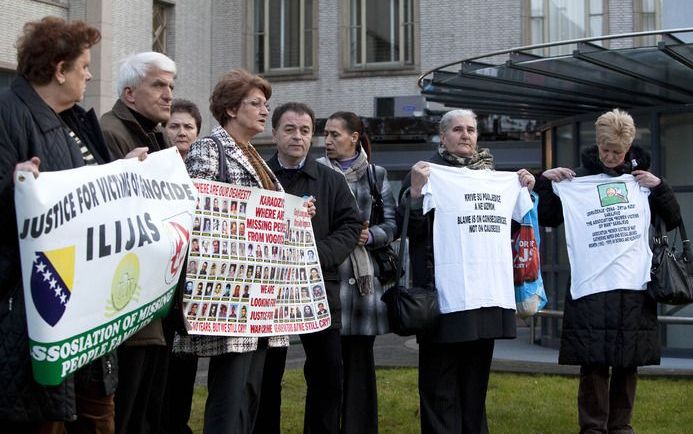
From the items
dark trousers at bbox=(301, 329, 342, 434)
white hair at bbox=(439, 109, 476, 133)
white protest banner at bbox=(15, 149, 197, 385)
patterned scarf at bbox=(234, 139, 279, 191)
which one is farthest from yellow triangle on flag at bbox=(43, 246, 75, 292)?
white hair at bbox=(439, 109, 476, 133)

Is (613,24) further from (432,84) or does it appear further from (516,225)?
(516,225)

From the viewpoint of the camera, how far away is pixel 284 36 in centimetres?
3350

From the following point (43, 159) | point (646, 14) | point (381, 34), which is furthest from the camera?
point (381, 34)

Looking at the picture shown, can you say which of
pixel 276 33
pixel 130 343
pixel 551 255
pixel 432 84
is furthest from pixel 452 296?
pixel 276 33

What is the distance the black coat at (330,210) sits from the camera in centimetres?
684

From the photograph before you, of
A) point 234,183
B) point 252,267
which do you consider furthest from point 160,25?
point 252,267

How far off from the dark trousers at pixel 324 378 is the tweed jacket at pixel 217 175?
679 mm

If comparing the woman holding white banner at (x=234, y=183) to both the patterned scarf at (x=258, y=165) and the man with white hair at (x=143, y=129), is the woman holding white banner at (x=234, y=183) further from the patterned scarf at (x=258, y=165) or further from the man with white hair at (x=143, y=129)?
the man with white hair at (x=143, y=129)

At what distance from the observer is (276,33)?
110ft

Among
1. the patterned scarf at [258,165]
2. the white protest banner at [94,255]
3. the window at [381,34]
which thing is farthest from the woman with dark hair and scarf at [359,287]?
the window at [381,34]

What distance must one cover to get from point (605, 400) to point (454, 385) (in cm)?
107

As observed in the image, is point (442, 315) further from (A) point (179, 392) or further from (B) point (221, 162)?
(B) point (221, 162)

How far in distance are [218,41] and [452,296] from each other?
28370 mm

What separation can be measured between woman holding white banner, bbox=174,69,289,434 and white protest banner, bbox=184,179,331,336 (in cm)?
8
